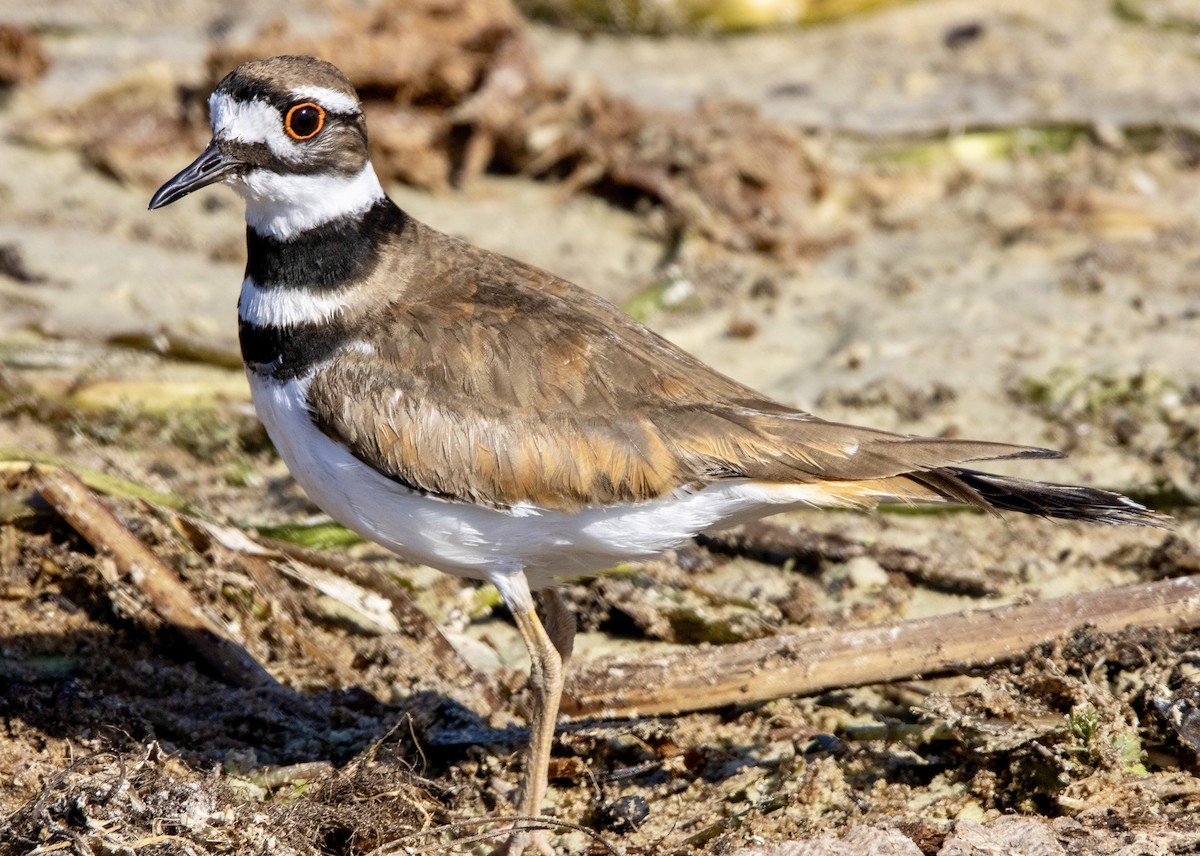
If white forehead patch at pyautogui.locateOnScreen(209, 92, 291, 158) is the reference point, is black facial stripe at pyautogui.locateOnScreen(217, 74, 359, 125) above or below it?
above

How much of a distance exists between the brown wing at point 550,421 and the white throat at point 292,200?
0.36 meters

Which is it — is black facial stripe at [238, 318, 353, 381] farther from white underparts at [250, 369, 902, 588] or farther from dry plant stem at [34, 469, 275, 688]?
dry plant stem at [34, 469, 275, 688]

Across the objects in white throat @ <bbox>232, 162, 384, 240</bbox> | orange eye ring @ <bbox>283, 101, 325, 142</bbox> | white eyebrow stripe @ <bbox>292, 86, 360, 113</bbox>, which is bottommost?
white throat @ <bbox>232, 162, 384, 240</bbox>

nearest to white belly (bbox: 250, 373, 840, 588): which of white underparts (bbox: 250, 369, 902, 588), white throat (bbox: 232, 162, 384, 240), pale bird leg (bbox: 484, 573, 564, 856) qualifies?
white underparts (bbox: 250, 369, 902, 588)

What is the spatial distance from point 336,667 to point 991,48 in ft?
23.9

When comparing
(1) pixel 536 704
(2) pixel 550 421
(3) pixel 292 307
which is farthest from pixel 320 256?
(1) pixel 536 704

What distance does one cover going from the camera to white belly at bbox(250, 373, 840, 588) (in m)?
4.14

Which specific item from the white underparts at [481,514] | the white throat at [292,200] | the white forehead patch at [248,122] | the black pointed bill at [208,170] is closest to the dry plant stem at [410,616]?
the white underparts at [481,514]

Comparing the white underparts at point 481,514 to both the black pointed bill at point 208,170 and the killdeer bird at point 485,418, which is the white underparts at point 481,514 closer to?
the killdeer bird at point 485,418

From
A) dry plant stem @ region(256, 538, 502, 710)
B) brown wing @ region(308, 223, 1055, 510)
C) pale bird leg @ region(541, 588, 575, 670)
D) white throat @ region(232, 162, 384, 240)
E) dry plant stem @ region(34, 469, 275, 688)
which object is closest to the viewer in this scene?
brown wing @ region(308, 223, 1055, 510)

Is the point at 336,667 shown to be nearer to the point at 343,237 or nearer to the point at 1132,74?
the point at 343,237

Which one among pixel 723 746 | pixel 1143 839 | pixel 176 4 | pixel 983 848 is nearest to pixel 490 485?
pixel 723 746

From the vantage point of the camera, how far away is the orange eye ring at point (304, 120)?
4316mm

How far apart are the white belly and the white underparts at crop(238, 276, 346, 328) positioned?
0.62ft
